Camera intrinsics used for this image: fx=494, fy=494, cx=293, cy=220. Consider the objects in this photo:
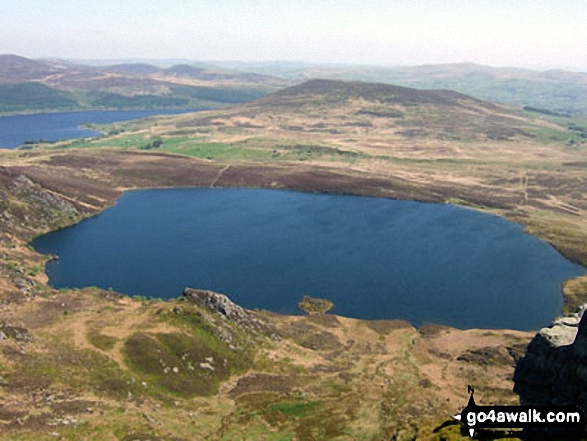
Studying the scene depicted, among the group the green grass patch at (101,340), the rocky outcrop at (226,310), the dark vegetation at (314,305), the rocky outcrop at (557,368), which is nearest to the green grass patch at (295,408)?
the rocky outcrop at (226,310)

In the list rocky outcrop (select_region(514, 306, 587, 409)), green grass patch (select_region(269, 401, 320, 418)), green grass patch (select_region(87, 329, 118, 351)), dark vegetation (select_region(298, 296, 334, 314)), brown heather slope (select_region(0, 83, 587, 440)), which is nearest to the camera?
rocky outcrop (select_region(514, 306, 587, 409))

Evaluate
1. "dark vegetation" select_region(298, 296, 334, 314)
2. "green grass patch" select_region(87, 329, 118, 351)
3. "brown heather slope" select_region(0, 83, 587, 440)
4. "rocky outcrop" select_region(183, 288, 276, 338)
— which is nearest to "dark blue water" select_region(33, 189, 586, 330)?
"dark vegetation" select_region(298, 296, 334, 314)

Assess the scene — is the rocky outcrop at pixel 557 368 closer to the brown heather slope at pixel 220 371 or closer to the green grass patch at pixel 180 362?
the brown heather slope at pixel 220 371

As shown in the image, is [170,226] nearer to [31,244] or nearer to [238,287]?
[31,244]

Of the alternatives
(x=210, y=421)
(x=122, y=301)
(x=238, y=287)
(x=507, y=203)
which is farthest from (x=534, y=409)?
(x=507, y=203)

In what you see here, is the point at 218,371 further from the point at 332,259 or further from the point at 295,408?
the point at 332,259

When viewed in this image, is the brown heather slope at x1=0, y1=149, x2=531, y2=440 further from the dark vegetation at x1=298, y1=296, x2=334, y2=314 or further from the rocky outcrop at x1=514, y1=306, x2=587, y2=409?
the rocky outcrop at x1=514, y1=306, x2=587, y2=409
